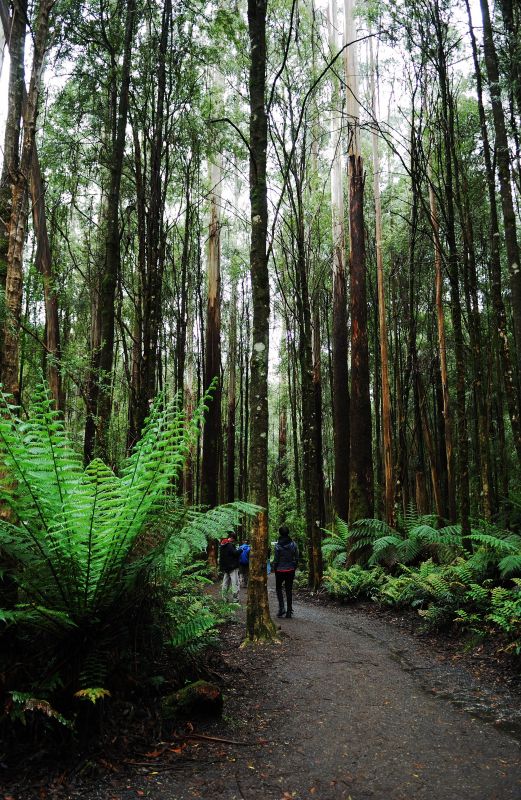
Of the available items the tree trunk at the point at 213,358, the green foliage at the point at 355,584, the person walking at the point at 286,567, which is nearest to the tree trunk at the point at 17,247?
the person walking at the point at 286,567

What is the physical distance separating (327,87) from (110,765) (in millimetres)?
14647

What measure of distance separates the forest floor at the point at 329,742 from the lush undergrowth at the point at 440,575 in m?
0.57

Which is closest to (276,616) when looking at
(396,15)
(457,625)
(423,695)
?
(457,625)

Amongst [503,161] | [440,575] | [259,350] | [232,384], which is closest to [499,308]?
[503,161]

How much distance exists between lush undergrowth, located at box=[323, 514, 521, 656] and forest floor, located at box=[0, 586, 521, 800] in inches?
22.4

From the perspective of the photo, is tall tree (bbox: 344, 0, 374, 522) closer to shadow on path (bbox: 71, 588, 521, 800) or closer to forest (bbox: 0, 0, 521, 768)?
forest (bbox: 0, 0, 521, 768)

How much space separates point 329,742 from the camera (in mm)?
3146

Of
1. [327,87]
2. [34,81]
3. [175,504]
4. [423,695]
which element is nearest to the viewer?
[175,504]

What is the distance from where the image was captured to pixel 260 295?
6043 millimetres

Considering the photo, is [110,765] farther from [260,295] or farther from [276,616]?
[276,616]

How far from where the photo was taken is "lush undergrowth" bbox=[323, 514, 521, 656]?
219 inches

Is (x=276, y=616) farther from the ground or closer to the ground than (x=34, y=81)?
closer to the ground

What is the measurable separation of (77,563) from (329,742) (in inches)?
78.1

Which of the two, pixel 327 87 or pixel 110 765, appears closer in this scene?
pixel 110 765
